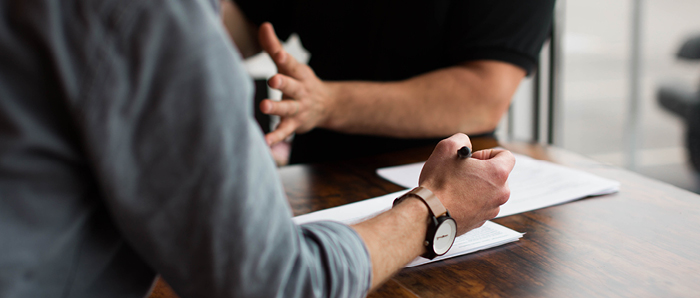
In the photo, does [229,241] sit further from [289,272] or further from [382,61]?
[382,61]

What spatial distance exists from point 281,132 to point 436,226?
0.60m

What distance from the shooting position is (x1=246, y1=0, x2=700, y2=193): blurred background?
10.1ft

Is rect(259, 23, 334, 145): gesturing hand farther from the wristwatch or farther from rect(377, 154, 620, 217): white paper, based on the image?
the wristwatch

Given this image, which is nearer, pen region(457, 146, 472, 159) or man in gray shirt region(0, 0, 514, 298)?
man in gray shirt region(0, 0, 514, 298)

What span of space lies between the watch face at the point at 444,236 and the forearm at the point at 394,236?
0.06 ft

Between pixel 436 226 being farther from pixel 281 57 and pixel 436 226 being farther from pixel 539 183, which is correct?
pixel 281 57

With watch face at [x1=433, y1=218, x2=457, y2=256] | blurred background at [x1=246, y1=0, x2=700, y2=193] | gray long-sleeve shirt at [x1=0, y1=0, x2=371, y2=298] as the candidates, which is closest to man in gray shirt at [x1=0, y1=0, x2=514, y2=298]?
gray long-sleeve shirt at [x1=0, y1=0, x2=371, y2=298]

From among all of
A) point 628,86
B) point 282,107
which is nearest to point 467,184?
point 282,107

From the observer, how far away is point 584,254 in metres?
0.69

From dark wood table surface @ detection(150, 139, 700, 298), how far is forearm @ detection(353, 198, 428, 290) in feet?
0.21

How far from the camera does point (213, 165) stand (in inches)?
15.5

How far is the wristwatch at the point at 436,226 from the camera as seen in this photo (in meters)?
0.61

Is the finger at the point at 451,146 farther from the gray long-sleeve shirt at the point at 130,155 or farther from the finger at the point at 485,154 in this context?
the gray long-sleeve shirt at the point at 130,155

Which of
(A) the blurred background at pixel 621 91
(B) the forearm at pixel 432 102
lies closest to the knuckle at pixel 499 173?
(B) the forearm at pixel 432 102
